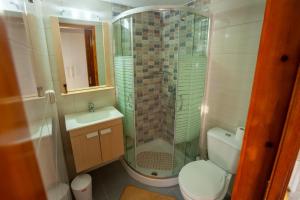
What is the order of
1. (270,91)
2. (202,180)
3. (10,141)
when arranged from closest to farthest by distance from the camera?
(10,141)
(270,91)
(202,180)

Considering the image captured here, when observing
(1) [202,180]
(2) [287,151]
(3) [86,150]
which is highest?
(2) [287,151]

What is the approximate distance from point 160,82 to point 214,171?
1.53 m

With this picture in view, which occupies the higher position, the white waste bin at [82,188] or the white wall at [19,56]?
the white wall at [19,56]

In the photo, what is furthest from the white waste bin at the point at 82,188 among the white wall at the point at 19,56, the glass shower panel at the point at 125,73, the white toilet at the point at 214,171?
the white wall at the point at 19,56

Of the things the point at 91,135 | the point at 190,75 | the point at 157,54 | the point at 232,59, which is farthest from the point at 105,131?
the point at 232,59

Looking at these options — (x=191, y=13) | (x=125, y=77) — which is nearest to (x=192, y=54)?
(x=191, y=13)

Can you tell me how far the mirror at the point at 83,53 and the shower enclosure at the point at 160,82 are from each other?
19 centimetres

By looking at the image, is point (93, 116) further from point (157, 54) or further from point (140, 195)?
point (157, 54)

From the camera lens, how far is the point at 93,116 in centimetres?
200

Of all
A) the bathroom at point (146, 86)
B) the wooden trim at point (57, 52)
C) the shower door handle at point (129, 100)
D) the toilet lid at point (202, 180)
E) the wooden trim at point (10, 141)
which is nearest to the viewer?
the wooden trim at point (10, 141)

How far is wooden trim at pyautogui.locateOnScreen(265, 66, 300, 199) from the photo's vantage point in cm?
36

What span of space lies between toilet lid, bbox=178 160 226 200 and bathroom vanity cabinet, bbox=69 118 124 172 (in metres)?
0.87

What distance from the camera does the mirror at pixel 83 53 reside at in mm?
1831

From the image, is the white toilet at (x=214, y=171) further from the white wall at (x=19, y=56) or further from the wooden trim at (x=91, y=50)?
the wooden trim at (x=91, y=50)
